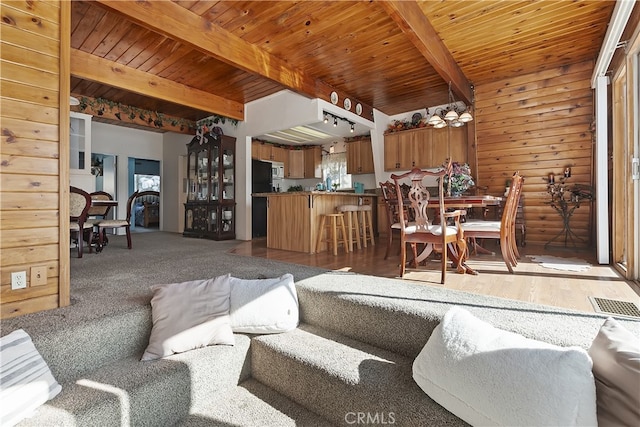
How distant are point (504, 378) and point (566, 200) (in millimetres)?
4433

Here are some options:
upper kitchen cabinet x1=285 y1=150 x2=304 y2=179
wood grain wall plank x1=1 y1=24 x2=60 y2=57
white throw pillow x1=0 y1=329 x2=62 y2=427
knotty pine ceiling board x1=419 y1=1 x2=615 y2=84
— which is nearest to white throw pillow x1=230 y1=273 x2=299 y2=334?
white throw pillow x1=0 y1=329 x2=62 y2=427

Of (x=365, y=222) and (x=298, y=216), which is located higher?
(x=298, y=216)

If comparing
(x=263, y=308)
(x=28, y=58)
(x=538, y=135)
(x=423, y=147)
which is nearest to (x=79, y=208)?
(x=28, y=58)

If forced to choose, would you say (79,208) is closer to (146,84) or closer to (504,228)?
(146,84)

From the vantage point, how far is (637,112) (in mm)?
2576

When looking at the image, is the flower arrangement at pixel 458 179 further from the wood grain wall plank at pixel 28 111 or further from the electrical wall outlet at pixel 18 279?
the electrical wall outlet at pixel 18 279

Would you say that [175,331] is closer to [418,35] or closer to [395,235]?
[418,35]

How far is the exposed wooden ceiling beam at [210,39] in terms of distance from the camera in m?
2.64

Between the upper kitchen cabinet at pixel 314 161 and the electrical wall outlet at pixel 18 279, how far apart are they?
6.11m

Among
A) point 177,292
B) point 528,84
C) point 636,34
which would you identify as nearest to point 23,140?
point 177,292

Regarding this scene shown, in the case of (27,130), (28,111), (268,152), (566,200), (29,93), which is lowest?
(566,200)

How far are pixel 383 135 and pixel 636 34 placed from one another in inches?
153

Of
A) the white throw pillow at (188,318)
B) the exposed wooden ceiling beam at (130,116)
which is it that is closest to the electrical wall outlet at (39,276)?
the white throw pillow at (188,318)

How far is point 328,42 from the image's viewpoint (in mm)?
3564
